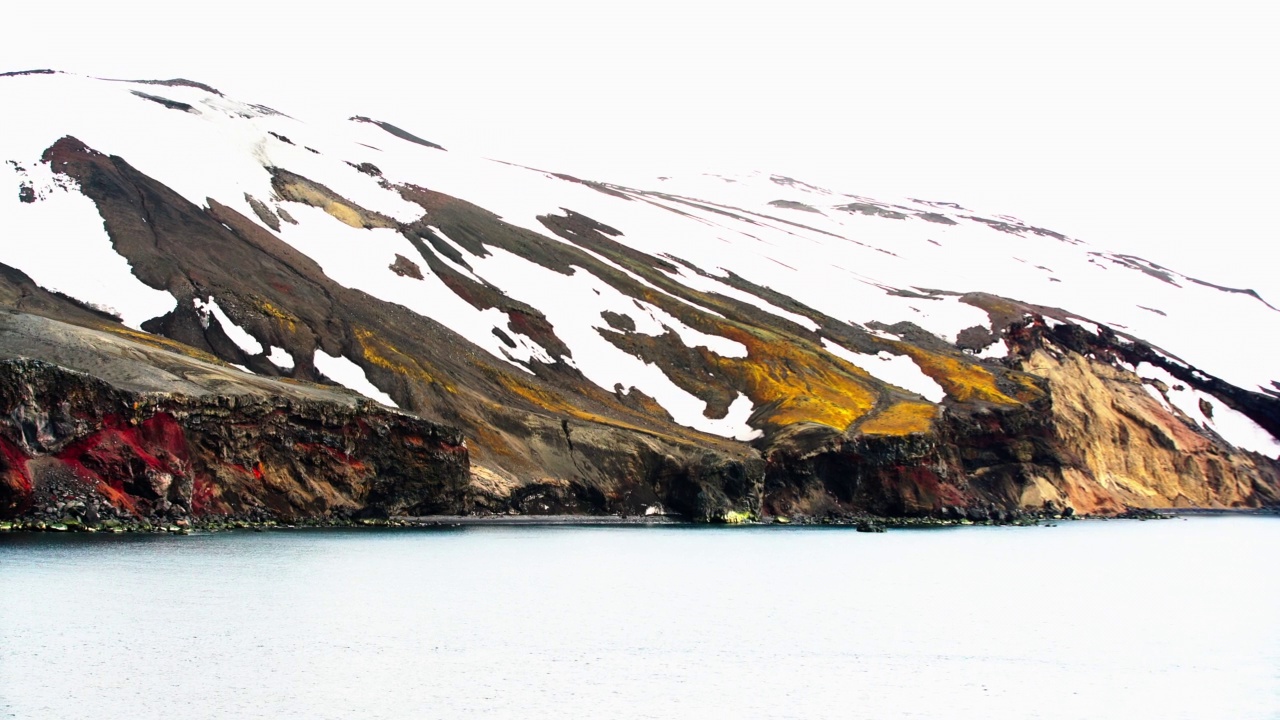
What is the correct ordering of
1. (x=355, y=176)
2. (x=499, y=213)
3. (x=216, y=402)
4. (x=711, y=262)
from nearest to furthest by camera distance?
1. (x=216, y=402)
2. (x=355, y=176)
3. (x=499, y=213)
4. (x=711, y=262)

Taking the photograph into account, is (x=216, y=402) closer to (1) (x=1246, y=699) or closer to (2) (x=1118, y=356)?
(1) (x=1246, y=699)

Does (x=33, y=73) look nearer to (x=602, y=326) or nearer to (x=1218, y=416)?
(x=602, y=326)

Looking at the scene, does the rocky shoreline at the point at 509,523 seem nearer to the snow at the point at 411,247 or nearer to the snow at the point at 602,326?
the snow at the point at 602,326

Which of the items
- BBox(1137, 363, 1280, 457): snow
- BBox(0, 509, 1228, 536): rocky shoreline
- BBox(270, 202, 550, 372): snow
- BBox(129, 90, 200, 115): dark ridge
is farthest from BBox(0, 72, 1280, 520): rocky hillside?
BBox(0, 509, 1228, 536): rocky shoreline

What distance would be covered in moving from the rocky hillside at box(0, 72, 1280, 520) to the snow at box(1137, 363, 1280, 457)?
0.51 metres

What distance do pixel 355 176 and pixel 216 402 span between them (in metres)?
70.4

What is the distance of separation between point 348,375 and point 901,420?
4713 centimetres

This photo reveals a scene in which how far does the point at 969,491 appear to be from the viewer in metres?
108

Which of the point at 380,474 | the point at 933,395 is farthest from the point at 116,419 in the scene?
the point at 933,395

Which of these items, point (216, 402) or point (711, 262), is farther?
point (711, 262)

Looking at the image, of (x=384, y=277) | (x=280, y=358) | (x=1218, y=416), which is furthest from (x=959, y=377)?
(x=280, y=358)

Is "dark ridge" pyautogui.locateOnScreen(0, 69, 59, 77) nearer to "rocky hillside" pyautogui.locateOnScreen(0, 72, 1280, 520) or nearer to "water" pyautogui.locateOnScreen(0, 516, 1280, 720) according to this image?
"rocky hillside" pyautogui.locateOnScreen(0, 72, 1280, 520)

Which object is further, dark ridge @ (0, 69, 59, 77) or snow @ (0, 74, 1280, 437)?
dark ridge @ (0, 69, 59, 77)

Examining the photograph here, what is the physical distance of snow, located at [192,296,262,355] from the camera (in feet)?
302
